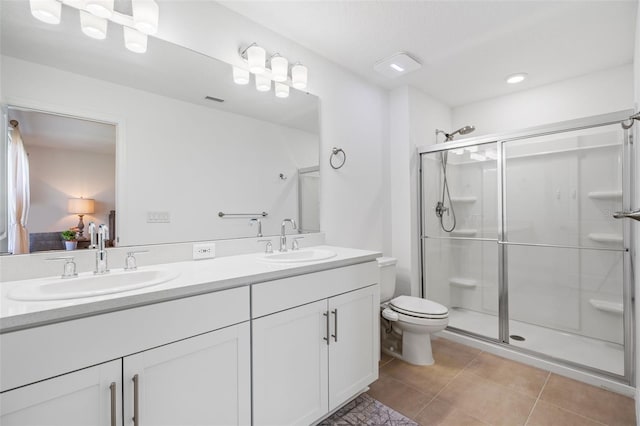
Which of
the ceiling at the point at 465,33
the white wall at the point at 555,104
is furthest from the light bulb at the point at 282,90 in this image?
the white wall at the point at 555,104

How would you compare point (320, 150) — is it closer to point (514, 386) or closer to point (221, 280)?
point (221, 280)

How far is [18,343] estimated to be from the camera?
0.79m

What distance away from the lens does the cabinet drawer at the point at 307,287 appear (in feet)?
4.25

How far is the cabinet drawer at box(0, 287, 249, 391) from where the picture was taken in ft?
2.59

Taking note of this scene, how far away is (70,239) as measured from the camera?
128 cm

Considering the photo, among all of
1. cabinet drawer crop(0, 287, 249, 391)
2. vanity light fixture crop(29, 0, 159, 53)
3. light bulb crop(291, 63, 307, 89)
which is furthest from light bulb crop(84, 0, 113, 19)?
cabinet drawer crop(0, 287, 249, 391)

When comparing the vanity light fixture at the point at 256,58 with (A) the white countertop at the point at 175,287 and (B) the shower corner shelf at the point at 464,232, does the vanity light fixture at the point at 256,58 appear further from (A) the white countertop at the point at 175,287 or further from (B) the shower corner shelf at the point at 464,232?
(B) the shower corner shelf at the point at 464,232

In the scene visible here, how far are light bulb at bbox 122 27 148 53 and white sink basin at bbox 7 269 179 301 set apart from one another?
1.08 meters

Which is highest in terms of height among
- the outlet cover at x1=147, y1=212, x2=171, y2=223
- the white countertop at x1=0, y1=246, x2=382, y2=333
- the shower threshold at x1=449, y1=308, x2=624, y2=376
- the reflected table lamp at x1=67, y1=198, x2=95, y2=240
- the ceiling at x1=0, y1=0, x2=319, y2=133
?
the ceiling at x1=0, y1=0, x2=319, y2=133

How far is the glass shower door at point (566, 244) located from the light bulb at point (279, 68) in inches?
73.3

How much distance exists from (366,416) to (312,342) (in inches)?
24.7

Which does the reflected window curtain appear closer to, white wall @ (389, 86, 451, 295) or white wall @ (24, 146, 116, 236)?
white wall @ (24, 146, 116, 236)

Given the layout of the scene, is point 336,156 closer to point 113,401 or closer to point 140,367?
point 140,367

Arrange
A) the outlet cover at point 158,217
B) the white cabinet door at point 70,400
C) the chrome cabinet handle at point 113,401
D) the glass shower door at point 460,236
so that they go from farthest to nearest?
the glass shower door at point 460,236
the outlet cover at point 158,217
the chrome cabinet handle at point 113,401
the white cabinet door at point 70,400
